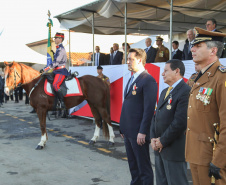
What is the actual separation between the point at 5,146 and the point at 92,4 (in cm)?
510

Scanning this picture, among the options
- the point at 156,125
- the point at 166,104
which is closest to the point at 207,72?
the point at 166,104

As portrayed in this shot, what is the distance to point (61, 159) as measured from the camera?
5930mm

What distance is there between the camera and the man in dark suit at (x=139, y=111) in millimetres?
3428

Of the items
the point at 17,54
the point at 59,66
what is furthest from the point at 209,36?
the point at 17,54

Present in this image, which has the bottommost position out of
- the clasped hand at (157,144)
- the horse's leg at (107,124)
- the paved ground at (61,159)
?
the paved ground at (61,159)

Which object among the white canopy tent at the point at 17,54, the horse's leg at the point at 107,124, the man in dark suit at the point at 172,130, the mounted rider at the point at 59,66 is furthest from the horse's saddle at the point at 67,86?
the white canopy tent at the point at 17,54

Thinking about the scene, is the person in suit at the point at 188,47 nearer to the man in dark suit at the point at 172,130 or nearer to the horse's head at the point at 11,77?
the man in dark suit at the point at 172,130

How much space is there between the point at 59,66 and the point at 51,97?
85 centimetres

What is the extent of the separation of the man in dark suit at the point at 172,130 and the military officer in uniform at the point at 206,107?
46 cm

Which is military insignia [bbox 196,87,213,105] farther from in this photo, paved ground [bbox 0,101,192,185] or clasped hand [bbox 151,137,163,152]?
paved ground [bbox 0,101,192,185]

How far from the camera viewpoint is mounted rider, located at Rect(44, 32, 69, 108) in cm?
733

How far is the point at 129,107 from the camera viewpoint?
356 cm

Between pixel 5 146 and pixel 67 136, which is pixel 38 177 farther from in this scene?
pixel 67 136

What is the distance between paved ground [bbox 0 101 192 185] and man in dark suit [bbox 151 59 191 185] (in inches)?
69.6
